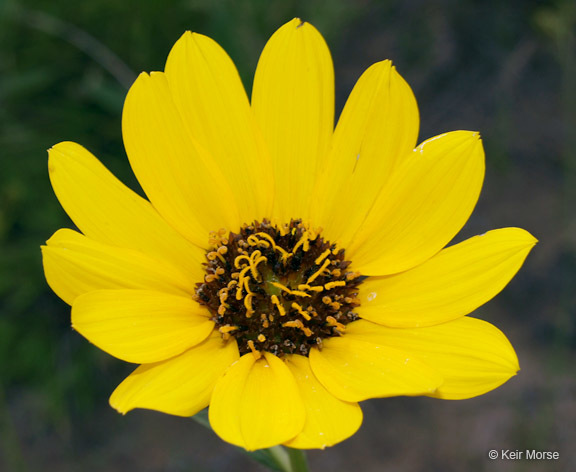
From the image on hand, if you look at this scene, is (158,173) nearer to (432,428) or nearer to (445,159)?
(445,159)

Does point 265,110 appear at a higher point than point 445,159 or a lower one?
higher

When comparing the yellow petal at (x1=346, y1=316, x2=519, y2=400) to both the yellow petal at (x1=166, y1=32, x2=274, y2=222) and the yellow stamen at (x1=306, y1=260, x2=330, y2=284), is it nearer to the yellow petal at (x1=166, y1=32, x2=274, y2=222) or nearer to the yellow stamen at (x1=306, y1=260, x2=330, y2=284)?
the yellow stamen at (x1=306, y1=260, x2=330, y2=284)

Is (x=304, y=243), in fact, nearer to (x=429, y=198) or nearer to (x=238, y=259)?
(x=238, y=259)

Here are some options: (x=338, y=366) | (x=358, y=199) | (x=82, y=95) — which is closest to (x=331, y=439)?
(x=338, y=366)

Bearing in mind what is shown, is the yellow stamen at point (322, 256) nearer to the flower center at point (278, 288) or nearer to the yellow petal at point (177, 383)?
the flower center at point (278, 288)

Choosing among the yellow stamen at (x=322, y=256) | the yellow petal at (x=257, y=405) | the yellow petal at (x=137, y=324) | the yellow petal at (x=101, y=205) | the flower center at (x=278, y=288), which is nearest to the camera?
the yellow petal at (x=257, y=405)

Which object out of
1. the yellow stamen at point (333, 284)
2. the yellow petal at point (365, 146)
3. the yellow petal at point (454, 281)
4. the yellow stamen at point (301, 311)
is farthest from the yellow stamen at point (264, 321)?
the yellow petal at point (365, 146)
